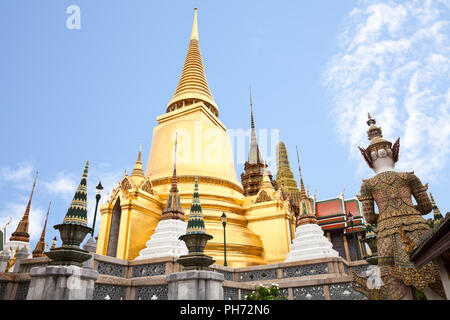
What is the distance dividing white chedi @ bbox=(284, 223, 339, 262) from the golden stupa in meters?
2.16

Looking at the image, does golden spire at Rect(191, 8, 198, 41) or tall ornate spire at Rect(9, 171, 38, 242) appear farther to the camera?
golden spire at Rect(191, 8, 198, 41)

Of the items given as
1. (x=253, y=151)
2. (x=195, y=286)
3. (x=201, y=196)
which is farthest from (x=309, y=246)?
(x=253, y=151)

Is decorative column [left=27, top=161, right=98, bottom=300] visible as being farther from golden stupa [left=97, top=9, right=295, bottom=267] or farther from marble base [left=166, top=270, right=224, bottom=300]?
golden stupa [left=97, top=9, right=295, bottom=267]

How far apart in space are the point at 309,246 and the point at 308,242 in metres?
0.21

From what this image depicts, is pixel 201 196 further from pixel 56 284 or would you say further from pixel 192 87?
pixel 56 284

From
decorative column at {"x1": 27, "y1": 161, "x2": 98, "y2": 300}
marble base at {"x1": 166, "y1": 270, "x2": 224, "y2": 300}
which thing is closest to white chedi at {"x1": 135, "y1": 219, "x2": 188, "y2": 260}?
decorative column at {"x1": 27, "y1": 161, "x2": 98, "y2": 300}

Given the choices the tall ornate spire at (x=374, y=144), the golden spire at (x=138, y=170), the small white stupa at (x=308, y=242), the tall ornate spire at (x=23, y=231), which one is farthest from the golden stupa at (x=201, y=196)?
the tall ornate spire at (x=374, y=144)

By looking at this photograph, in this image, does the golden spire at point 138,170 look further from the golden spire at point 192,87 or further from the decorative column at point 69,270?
the decorative column at point 69,270

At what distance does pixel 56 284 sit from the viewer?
4.91m

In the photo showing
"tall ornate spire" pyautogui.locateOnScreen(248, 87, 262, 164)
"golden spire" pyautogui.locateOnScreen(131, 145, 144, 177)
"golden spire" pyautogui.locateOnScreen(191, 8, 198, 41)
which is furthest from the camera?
"tall ornate spire" pyautogui.locateOnScreen(248, 87, 262, 164)

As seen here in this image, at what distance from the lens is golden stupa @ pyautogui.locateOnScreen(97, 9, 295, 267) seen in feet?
47.3

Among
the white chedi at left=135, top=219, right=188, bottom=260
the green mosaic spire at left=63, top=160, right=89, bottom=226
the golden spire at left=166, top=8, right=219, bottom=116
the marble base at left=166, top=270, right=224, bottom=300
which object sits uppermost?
the golden spire at left=166, top=8, right=219, bottom=116
